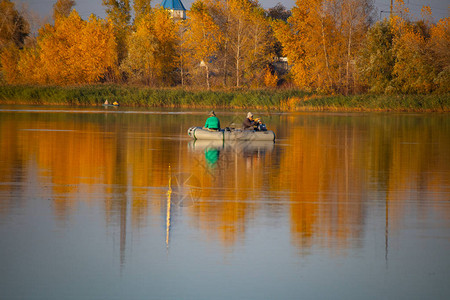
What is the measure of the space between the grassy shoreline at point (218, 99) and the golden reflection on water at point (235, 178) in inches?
1323

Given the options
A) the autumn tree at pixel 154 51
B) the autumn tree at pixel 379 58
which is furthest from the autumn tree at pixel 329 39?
the autumn tree at pixel 154 51

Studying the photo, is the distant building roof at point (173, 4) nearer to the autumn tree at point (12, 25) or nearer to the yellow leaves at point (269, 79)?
the autumn tree at point (12, 25)

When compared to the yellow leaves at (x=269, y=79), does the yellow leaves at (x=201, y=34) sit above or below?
above

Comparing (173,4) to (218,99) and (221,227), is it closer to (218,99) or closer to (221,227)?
(218,99)

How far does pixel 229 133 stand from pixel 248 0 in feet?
223

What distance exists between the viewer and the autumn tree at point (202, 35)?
88188 mm

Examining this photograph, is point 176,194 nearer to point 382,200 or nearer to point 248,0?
point 382,200

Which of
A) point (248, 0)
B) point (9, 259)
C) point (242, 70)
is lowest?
point (9, 259)

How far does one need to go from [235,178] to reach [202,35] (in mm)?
72588

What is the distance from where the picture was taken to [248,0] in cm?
9569

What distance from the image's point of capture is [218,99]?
7200cm

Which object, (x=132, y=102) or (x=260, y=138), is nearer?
(x=260, y=138)

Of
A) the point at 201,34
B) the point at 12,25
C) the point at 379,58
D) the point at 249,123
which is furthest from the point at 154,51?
the point at 249,123

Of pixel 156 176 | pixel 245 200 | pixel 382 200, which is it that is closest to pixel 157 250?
pixel 245 200
